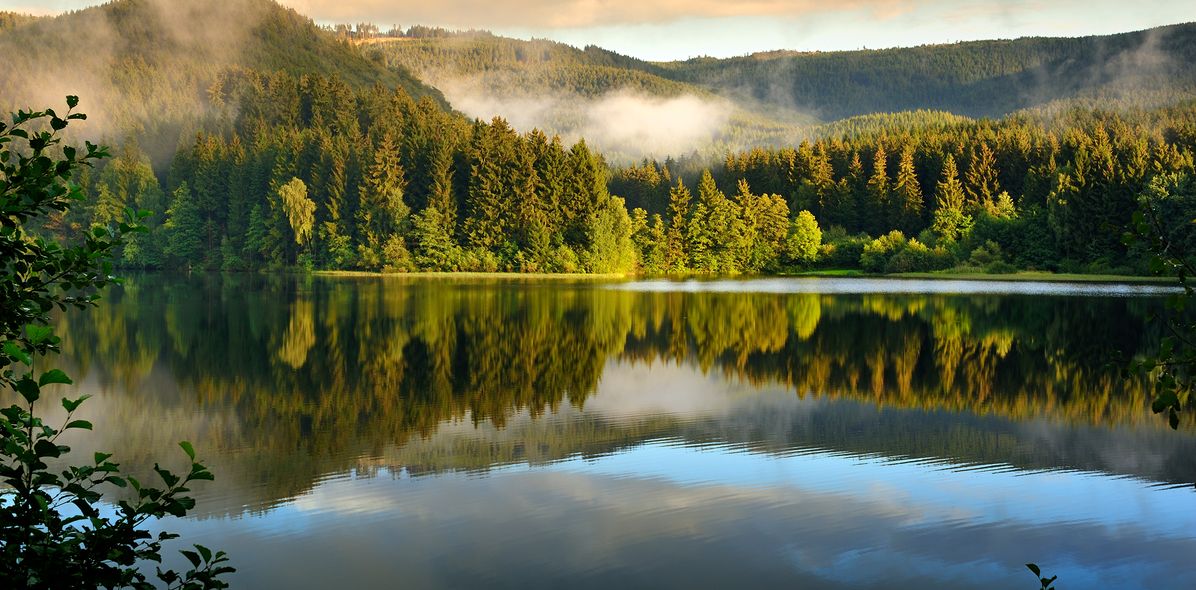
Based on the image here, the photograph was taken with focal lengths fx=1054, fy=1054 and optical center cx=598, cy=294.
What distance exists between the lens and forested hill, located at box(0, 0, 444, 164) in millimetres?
154500

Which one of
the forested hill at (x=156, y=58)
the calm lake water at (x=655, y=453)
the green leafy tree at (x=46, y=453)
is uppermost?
the forested hill at (x=156, y=58)

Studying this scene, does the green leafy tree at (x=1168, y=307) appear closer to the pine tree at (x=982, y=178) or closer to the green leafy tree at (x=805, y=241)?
the green leafy tree at (x=805, y=241)

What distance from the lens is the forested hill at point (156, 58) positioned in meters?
154

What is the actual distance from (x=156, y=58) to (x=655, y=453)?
175650 millimetres

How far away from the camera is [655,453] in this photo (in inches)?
602

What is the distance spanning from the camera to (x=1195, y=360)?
14.8ft

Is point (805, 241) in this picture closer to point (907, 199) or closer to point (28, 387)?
point (907, 199)

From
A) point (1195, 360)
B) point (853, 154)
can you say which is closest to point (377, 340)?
point (1195, 360)

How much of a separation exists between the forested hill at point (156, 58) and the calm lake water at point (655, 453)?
427ft

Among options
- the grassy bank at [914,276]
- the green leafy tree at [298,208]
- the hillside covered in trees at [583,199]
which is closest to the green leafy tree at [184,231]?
the hillside covered in trees at [583,199]

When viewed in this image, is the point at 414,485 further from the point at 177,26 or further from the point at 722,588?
the point at 177,26

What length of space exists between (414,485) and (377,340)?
1730 centimetres

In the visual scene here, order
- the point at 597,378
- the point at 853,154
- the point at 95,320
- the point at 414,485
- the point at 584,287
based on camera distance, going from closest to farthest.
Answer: the point at 414,485, the point at 597,378, the point at 95,320, the point at 584,287, the point at 853,154

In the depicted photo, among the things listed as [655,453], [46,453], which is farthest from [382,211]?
[46,453]
